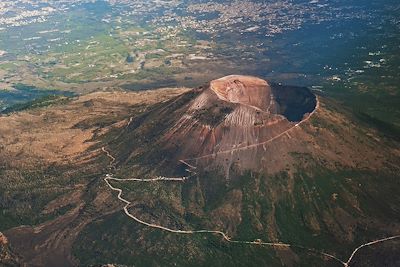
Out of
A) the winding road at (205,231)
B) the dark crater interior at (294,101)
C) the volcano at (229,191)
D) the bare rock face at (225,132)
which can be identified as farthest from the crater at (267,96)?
the winding road at (205,231)

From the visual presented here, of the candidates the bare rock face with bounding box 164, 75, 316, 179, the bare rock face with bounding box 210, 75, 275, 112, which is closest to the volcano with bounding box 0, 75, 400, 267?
the bare rock face with bounding box 164, 75, 316, 179

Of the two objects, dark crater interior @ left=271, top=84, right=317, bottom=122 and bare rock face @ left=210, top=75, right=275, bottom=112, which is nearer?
dark crater interior @ left=271, top=84, right=317, bottom=122

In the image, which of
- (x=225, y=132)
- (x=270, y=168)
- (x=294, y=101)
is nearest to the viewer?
(x=270, y=168)

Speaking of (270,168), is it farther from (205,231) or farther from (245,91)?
(245,91)

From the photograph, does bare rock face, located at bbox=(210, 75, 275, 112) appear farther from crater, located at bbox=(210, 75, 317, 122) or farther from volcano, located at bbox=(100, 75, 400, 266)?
volcano, located at bbox=(100, 75, 400, 266)

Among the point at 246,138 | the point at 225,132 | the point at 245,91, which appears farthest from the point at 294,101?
the point at 225,132

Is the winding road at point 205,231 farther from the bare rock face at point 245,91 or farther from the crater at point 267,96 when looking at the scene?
the bare rock face at point 245,91

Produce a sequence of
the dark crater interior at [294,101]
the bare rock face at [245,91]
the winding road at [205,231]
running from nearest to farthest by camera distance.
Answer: the winding road at [205,231]
the dark crater interior at [294,101]
the bare rock face at [245,91]

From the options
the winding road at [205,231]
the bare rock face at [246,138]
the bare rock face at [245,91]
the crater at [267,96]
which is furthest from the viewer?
the bare rock face at [245,91]

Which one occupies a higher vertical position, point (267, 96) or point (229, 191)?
point (267, 96)
